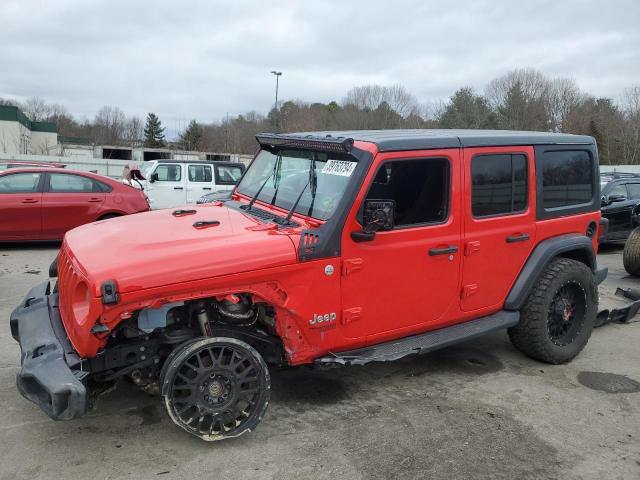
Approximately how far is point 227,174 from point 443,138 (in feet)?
39.1

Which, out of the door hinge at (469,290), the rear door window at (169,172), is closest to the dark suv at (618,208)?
the door hinge at (469,290)

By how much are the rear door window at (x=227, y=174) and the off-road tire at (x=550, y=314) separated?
11456mm

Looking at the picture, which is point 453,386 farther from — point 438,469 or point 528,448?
point 438,469

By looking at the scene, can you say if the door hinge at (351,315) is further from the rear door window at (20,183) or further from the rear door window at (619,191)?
the rear door window at (619,191)

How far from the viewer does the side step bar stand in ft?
12.3

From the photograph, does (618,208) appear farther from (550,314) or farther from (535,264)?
(535,264)

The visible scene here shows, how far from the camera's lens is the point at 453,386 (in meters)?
4.42

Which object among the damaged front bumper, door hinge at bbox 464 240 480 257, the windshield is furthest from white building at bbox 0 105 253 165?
the damaged front bumper

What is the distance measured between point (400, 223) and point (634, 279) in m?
6.50

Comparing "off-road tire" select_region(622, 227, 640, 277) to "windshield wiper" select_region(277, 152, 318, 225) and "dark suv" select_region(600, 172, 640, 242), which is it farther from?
"windshield wiper" select_region(277, 152, 318, 225)

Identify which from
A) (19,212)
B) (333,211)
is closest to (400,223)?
(333,211)

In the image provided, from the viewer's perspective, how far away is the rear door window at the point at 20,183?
9.45m

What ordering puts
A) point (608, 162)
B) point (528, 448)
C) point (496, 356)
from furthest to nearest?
point (608, 162)
point (496, 356)
point (528, 448)

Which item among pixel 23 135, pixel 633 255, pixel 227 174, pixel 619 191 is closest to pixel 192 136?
pixel 23 135
